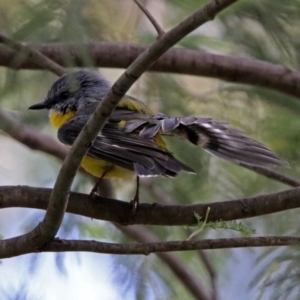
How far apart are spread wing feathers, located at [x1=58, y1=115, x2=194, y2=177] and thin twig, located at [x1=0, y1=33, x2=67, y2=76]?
1.01ft

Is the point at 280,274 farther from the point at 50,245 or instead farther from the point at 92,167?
the point at 92,167

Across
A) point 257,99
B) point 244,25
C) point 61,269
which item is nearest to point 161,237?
point 61,269

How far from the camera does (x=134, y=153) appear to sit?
8.37 feet

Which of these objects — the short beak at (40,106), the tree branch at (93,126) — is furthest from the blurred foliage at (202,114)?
the tree branch at (93,126)

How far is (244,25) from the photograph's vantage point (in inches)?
128

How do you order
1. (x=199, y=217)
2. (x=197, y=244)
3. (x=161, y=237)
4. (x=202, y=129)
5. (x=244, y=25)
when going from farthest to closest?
(x=161, y=237)
(x=244, y=25)
(x=202, y=129)
(x=199, y=217)
(x=197, y=244)

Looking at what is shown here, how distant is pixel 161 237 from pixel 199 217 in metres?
1.18

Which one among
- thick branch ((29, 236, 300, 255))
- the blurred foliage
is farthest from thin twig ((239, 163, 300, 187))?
thick branch ((29, 236, 300, 255))

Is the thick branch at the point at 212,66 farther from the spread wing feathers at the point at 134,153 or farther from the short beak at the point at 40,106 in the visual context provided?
the spread wing feathers at the point at 134,153

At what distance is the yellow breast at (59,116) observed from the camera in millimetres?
3504

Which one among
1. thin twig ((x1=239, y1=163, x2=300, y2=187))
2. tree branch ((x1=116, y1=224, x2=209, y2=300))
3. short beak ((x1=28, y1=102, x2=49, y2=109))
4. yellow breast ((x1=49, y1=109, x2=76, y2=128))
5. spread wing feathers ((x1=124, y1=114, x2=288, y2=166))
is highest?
spread wing feathers ((x1=124, y1=114, x2=288, y2=166))

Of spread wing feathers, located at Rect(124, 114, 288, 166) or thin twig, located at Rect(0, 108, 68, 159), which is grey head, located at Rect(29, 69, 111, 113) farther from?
spread wing feathers, located at Rect(124, 114, 288, 166)

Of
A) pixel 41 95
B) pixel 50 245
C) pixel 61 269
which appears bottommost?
pixel 61 269

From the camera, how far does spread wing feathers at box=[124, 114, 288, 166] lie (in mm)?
2562
